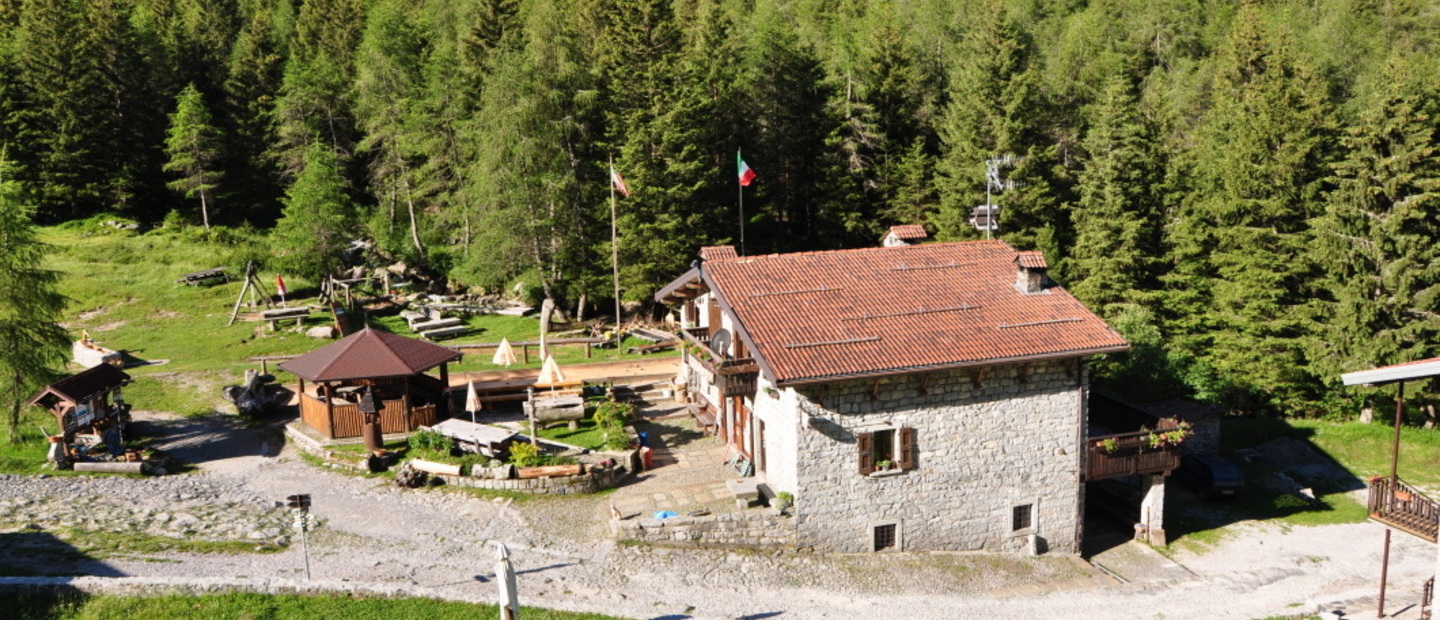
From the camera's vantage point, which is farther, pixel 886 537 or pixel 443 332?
pixel 443 332

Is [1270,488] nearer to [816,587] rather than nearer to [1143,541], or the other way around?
[1143,541]

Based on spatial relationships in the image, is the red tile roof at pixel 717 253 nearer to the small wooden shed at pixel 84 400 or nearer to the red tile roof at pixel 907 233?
the red tile roof at pixel 907 233

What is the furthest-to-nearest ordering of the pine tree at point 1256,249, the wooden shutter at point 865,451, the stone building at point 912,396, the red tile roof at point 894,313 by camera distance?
the pine tree at point 1256,249 → the wooden shutter at point 865,451 → the stone building at point 912,396 → the red tile roof at point 894,313

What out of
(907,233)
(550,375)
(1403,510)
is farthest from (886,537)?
(550,375)

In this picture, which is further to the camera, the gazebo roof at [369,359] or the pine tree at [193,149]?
the pine tree at [193,149]

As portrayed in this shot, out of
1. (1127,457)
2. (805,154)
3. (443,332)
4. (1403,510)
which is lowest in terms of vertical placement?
(1127,457)

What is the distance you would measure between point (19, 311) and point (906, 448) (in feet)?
74.6

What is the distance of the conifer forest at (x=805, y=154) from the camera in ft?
114

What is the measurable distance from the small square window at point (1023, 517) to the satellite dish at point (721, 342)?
7.78 meters

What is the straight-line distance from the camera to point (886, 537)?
22.2m

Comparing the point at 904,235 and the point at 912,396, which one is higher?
the point at 904,235

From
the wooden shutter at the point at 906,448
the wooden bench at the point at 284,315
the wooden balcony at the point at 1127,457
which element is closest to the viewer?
the wooden shutter at the point at 906,448

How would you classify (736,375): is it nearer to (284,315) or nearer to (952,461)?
(952,461)

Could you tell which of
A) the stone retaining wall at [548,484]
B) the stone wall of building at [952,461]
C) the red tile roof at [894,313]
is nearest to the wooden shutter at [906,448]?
the stone wall of building at [952,461]
